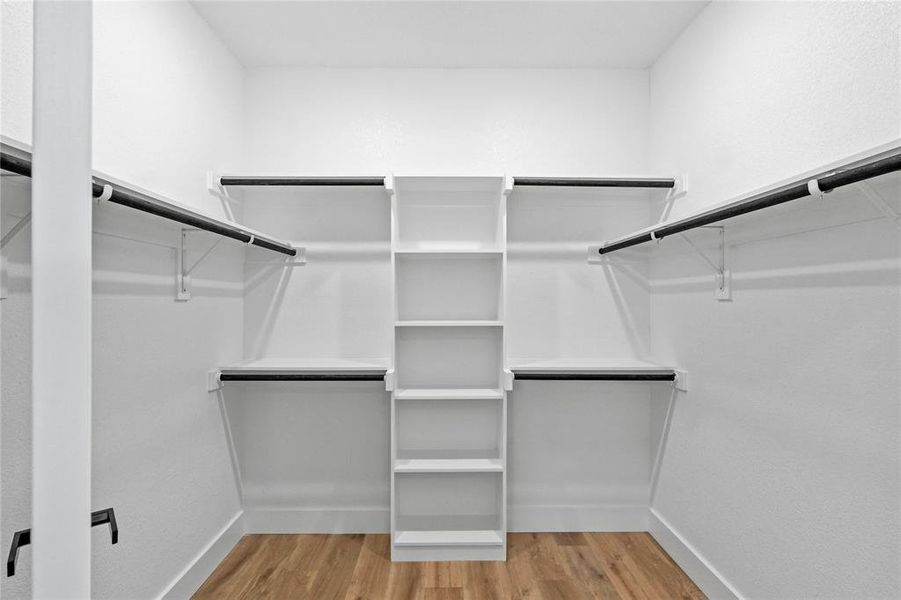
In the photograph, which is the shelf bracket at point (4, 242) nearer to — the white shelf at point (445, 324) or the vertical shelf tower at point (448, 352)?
the white shelf at point (445, 324)

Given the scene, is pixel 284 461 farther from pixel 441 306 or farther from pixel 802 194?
pixel 802 194

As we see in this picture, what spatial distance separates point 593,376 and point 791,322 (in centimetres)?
82

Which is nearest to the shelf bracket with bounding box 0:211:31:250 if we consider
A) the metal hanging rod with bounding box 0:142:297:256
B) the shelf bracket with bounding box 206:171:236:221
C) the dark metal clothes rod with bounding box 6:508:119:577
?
the metal hanging rod with bounding box 0:142:297:256

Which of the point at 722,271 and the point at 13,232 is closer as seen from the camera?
the point at 13,232

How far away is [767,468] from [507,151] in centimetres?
181

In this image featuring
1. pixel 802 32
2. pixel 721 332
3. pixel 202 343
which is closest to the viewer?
pixel 802 32

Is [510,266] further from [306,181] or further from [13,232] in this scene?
[13,232]

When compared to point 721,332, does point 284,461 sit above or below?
below

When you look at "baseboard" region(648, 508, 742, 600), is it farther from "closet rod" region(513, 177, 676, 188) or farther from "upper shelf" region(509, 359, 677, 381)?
"closet rod" region(513, 177, 676, 188)

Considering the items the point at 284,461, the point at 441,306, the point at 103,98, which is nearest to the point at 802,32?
the point at 441,306

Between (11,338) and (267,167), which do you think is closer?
(11,338)

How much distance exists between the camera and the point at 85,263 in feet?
0.91

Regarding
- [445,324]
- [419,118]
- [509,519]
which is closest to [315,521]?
[509,519]

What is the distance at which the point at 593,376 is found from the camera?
85.8 inches
